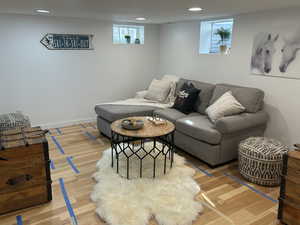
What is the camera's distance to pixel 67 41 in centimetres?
456

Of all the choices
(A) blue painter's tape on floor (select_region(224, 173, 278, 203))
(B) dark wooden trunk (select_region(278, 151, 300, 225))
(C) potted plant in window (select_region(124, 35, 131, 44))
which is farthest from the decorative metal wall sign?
(B) dark wooden trunk (select_region(278, 151, 300, 225))

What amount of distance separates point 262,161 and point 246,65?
1.61 m

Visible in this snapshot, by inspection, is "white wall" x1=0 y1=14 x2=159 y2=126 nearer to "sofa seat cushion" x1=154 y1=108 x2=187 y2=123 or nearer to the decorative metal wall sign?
the decorative metal wall sign

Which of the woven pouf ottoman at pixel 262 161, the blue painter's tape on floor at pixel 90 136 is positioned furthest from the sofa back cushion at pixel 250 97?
the blue painter's tape on floor at pixel 90 136

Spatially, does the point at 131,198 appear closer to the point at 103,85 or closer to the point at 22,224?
the point at 22,224

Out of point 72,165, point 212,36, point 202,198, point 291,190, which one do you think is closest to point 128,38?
point 212,36

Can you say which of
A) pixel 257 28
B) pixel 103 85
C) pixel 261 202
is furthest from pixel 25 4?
pixel 261 202

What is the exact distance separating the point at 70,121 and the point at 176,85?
2.12 meters

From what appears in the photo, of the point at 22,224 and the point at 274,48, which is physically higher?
the point at 274,48

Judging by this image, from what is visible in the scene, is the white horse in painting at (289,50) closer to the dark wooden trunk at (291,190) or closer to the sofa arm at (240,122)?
the sofa arm at (240,122)

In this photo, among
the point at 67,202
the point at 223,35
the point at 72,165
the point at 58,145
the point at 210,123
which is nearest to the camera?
the point at 67,202

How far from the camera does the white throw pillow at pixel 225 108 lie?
334cm

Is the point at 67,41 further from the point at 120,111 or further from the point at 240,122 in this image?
the point at 240,122

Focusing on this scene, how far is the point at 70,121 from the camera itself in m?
4.91
